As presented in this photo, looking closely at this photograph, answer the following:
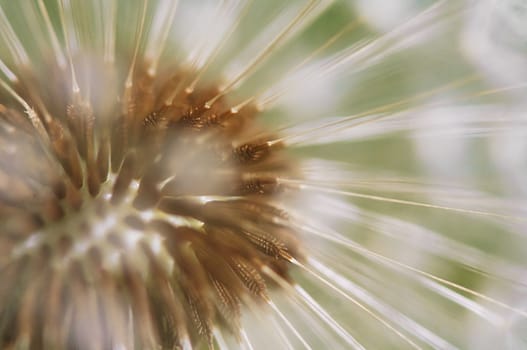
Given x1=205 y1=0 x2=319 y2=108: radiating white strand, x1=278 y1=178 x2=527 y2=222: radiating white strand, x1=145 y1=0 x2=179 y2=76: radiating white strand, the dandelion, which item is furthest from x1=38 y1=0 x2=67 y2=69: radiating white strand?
x1=278 y1=178 x2=527 y2=222: radiating white strand

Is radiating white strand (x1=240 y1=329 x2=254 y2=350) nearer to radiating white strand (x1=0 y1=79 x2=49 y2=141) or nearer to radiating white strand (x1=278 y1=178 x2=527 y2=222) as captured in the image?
radiating white strand (x1=278 y1=178 x2=527 y2=222)

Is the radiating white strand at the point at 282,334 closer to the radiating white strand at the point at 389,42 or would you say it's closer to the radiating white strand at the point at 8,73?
the radiating white strand at the point at 389,42

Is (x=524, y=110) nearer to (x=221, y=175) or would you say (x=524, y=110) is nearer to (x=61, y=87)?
(x=221, y=175)

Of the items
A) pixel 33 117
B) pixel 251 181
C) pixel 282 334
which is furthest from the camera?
pixel 282 334

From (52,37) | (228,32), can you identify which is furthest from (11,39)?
(228,32)

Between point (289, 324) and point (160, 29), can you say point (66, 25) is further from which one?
point (289, 324)

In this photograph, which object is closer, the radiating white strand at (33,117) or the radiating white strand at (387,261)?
the radiating white strand at (33,117)

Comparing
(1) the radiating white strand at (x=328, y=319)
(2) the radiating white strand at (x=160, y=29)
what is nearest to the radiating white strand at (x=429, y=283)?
(1) the radiating white strand at (x=328, y=319)

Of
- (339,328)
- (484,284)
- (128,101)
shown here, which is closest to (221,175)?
(128,101)
